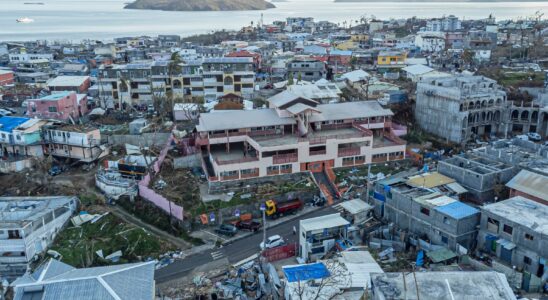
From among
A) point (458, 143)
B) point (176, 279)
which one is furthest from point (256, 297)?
point (458, 143)

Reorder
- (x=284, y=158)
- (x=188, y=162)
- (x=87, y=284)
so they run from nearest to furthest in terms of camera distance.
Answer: (x=87, y=284), (x=284, y=158), (x=188, y=162)

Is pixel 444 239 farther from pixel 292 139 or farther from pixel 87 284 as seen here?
pixel 87 284

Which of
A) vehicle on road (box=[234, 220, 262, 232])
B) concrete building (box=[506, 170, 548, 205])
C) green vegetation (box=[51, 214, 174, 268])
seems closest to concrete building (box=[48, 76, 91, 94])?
green vegetation (box=[51, 214, 174, 268])

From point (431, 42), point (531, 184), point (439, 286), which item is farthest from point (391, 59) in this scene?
point (439, 286)

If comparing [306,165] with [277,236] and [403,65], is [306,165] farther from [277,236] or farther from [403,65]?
[403,65]

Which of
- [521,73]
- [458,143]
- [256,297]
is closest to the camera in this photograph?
[256,297]
